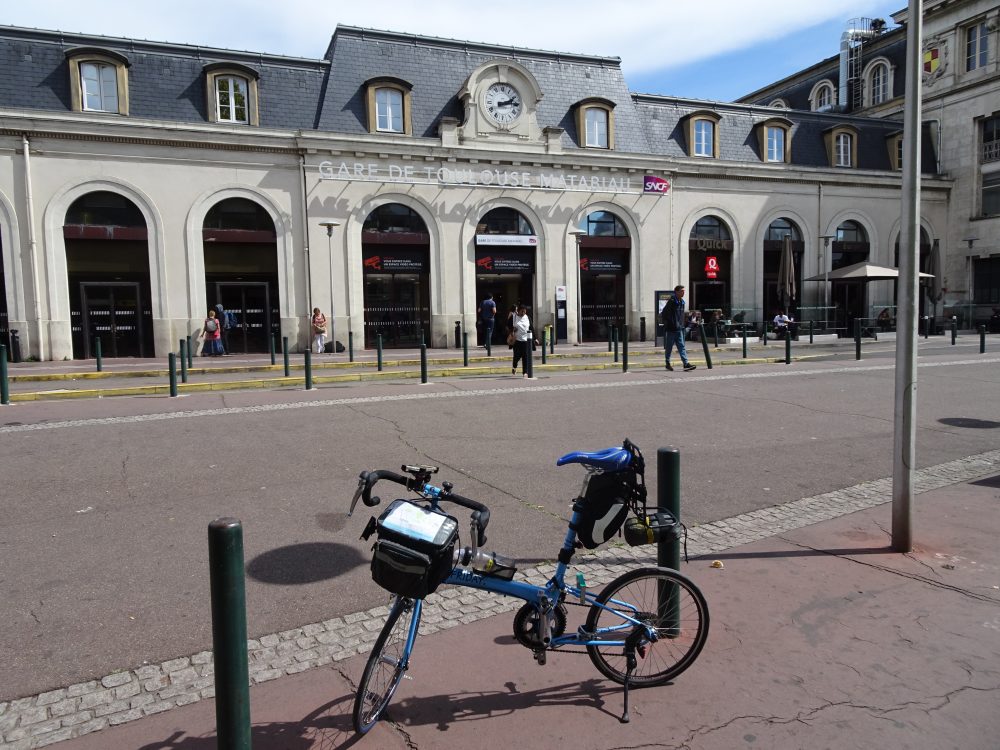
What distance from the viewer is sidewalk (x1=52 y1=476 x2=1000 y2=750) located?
3043 mm

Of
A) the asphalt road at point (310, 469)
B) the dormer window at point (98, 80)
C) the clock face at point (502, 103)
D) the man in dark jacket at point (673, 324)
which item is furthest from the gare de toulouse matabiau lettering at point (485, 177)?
the asphalt road at point (310, 469)

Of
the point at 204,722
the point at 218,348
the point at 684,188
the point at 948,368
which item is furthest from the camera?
the point at 684,188

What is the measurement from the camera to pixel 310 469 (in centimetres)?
756

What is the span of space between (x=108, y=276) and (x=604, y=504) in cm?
2319

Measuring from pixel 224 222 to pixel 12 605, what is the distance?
20758 mm

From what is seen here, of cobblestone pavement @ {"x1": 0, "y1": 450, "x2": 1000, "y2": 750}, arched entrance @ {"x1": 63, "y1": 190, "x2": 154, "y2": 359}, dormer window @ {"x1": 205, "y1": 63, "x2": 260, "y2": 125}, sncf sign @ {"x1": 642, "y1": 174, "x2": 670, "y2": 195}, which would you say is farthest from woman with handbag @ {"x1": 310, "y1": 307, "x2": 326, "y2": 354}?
cobblestone pavement @ {"x1": 0, "y1": 450, "x2": 1000, "y2": 750}

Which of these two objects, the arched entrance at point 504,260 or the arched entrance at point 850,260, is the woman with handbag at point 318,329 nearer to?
the arched entrance at point 504,260

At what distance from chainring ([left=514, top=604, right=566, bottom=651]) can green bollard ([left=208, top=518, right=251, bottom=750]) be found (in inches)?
52.3

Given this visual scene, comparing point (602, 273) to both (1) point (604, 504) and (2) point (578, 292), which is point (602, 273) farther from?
(1) point (604, 504)

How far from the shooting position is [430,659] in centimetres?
369

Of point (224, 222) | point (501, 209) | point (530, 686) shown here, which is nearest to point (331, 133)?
point (224, 222)

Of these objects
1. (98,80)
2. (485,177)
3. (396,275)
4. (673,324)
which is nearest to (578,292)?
(485,177)

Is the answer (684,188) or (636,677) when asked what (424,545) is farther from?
(684,188)

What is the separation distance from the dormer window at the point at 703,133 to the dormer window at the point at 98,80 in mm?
20632
